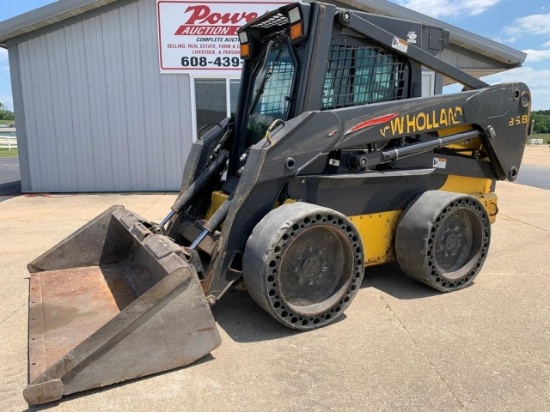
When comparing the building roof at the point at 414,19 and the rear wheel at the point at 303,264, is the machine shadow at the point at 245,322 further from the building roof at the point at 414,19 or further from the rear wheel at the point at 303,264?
the building roof at the point at 414,19

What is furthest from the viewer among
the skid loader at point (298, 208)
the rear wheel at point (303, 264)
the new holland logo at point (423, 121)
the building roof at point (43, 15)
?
the building roof at point (43, 15)

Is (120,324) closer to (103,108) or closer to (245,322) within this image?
(245,322)

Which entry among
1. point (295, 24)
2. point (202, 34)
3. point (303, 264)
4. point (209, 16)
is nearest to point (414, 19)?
point (209, 16)

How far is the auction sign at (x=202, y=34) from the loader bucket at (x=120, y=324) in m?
7.03

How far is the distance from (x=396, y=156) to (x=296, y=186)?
100cm

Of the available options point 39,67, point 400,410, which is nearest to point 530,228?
point 400,410

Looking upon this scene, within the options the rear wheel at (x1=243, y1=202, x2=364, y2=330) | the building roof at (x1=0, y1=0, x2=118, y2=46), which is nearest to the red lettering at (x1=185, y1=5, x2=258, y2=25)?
the building roof at (x1=0, y1=0, x2=118, y2=46)

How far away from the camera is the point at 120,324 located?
2695 millimetres

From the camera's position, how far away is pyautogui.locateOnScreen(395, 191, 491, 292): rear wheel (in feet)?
13.4

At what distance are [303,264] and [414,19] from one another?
8433 mm

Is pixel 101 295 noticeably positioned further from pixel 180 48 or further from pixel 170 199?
pixel 180 48

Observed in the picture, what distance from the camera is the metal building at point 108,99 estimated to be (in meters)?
10.2

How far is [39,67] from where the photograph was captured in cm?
1028

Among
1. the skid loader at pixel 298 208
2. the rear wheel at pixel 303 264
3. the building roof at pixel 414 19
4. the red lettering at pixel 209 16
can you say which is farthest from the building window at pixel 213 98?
the rear wheel at pixel 303 264
